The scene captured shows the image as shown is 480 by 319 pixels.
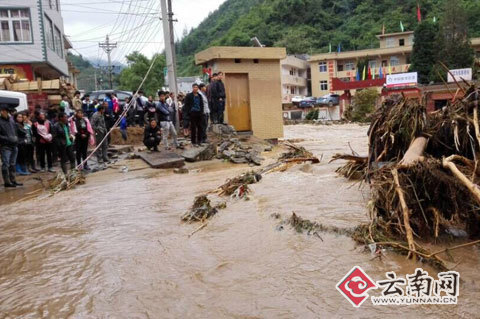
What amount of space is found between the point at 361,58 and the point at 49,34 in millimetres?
40203

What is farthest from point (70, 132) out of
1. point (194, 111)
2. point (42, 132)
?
point (194, 111)

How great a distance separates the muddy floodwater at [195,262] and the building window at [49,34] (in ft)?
67.5

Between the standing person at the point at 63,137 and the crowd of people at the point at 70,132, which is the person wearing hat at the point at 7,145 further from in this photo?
the standing person at the point at 63,137

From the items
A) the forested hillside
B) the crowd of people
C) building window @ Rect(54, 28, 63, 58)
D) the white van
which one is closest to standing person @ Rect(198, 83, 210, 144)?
the crowd of people

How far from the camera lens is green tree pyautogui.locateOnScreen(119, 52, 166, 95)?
166ft

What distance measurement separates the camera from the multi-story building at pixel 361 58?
5322 centimetres

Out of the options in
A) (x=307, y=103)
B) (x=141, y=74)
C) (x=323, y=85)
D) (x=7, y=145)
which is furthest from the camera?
(x=323, y=85)

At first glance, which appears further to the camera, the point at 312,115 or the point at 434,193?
the point at 312,115

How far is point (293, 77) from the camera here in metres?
57.9

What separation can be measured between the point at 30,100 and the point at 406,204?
13228 mm

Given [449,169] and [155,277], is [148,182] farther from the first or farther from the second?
[449,169]

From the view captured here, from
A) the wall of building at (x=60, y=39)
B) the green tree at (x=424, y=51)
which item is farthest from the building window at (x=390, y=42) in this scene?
the wall of building at (x=60, y=39)

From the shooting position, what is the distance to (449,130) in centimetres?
494

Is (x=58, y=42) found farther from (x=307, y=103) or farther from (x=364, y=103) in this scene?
(x=307, y=103)
